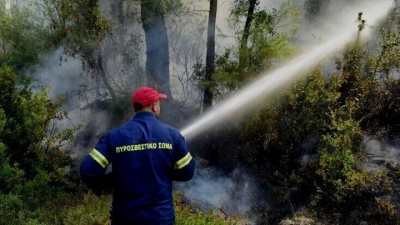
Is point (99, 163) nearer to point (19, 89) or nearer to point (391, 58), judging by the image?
point (19, 89)

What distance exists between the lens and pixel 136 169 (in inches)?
106

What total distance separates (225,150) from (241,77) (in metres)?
2.21

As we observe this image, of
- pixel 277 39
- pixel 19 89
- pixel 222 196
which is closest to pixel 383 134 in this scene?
pixel 277 39

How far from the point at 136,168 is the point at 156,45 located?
9.71 meters

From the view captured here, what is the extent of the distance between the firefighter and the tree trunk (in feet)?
27.3

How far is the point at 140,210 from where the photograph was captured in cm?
271

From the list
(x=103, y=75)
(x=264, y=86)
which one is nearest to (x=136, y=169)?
(x=264, y=86)

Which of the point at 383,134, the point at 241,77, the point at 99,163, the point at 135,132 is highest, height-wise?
the point at 241,77

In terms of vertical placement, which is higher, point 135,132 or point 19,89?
point 19,89

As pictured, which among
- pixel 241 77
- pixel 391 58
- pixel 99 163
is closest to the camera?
pixel 99 163

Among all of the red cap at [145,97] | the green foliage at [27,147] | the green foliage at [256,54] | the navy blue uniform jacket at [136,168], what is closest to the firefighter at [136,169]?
the navy blue uniform jacket at [136,168]

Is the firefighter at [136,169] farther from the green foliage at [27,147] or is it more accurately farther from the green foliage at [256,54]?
the green foliage at [256,54]

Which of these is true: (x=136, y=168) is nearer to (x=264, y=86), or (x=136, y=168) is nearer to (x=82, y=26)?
(x=264, y=86)

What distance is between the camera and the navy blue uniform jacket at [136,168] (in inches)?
106
